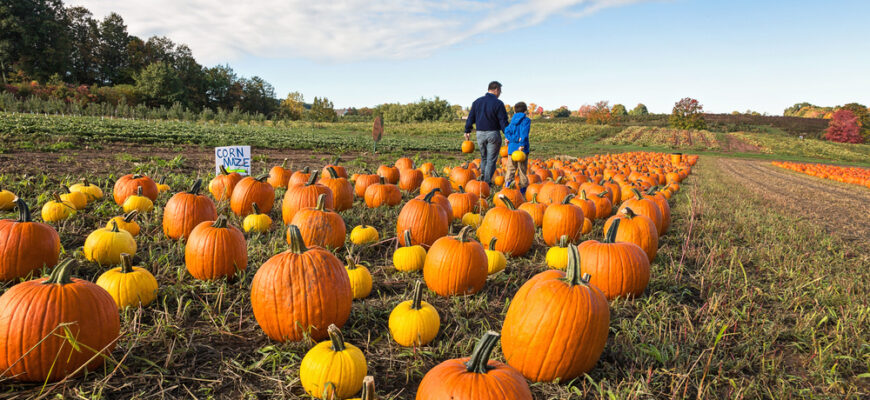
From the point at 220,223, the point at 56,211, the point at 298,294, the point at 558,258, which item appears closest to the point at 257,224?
the point at 220,223

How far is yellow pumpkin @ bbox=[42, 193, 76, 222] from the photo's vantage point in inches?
158

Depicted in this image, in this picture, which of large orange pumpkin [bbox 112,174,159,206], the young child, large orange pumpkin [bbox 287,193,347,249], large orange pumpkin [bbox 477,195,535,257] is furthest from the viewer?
the young child

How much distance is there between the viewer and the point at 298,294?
7.73ft

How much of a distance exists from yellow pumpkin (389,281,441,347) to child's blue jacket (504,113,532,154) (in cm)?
595

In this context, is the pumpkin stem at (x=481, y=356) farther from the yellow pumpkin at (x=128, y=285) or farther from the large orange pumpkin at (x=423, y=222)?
the large orange pumpkin at (x=423, y=222)

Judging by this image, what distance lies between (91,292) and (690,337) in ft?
11.0

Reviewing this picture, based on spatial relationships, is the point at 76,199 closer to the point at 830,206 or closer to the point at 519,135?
the point at 519,135

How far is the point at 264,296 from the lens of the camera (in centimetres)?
238

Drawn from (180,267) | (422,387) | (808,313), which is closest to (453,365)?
(422,387)

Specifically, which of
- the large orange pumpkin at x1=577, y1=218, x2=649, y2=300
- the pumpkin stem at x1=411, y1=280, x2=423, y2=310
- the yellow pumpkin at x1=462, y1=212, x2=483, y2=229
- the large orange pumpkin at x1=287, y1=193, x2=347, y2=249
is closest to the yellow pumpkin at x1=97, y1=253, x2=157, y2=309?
the large orange pumpkin at x1=287, y1=193, x2=347, y2=249

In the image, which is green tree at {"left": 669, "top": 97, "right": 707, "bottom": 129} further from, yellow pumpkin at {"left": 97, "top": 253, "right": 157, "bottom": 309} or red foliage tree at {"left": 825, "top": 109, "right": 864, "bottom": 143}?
yellow pumpkin at {"left": 97, "top": 253, "right": 157, "bottom": 309}

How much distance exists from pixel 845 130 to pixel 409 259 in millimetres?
67382

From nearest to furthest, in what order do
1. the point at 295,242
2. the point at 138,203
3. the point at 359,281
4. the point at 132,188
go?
the point at 295,242, the point at 359,281, the point at 138,203, the point at 132,188

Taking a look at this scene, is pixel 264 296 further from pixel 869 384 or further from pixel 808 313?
pixel 808 313
